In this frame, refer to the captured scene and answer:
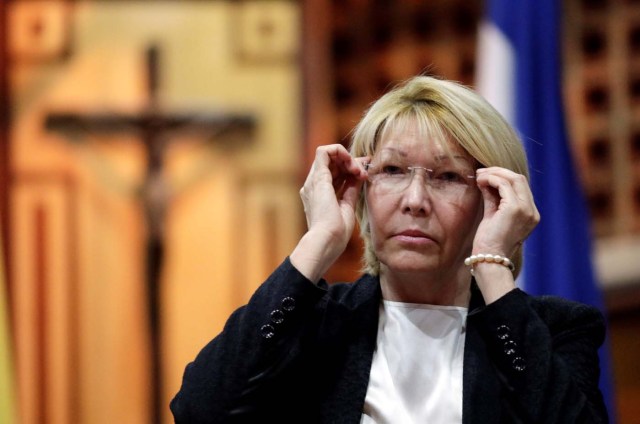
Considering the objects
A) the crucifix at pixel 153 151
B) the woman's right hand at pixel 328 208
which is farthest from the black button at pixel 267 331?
the crucifix at pixel 153 151

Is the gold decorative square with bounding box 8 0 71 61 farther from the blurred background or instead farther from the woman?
the woman

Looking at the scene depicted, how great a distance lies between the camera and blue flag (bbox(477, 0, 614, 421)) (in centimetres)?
292

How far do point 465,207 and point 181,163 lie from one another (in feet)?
9.74

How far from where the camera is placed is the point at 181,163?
4660mm

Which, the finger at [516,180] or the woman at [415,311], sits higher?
the finger at [516,180]

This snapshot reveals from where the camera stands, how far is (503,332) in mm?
1676

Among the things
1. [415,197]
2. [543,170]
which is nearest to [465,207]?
[415,197]

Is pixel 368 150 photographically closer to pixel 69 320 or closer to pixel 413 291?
pixel 413 291

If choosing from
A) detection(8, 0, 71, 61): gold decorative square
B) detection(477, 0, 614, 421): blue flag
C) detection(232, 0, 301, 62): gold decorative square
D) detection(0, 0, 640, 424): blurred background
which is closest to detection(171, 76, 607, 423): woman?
detection(477, 0, 614, 421): blue flag

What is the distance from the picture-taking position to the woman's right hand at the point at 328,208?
176 centimetres

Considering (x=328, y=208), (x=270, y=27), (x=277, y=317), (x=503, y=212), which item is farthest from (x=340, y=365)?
(x=270, y=27)

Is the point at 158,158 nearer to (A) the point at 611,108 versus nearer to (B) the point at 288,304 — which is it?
(A) the point at 611,108

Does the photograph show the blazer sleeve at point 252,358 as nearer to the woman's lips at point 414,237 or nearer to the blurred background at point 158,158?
the woman's lips at point 414,237

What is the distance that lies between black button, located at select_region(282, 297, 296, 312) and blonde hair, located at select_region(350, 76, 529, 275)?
256mm
